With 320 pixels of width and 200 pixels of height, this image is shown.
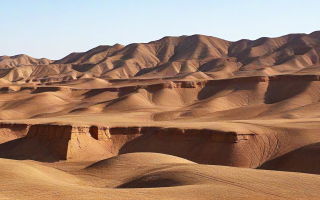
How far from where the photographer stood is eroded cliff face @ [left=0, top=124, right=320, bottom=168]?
128 feet

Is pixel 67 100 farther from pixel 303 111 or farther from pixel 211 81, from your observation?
pixel 303 111

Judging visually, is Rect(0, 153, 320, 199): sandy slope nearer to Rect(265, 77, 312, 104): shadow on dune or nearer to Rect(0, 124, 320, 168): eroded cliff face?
Rect(0, 124, 320, 168): eroded cliff face

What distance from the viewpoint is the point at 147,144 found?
43719 mm

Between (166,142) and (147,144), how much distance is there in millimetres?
1914

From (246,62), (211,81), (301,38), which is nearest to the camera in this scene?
(211,81)

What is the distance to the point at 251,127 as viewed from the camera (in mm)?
42812

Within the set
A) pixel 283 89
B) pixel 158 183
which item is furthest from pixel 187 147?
pixel 283 89

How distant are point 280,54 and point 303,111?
94340 mm

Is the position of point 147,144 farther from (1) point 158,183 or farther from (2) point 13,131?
(1) point 158,183

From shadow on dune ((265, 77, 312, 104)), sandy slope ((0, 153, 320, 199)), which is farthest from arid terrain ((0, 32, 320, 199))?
shadow on dune ((265, 77, 312, 104))

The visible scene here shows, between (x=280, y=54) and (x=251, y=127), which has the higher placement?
(x=280, y=54)

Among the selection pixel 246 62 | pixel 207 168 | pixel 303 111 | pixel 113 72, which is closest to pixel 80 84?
pixel 113 72

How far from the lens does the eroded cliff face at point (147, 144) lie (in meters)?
39.1

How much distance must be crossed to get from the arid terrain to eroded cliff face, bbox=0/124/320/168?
99 millimetres
